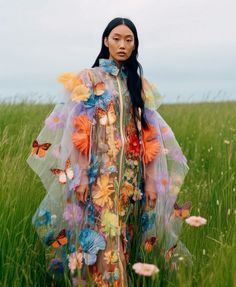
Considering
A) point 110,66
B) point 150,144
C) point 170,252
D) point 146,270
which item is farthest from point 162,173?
point 146,270

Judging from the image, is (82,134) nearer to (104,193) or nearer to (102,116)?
(102,116)

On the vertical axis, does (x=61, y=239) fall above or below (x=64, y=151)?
below

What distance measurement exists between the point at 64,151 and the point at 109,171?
0.30 meters

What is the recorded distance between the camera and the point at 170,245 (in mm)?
3180

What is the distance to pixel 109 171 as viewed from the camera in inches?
109

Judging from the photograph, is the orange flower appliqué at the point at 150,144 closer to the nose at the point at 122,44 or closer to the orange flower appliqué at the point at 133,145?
the orange flower appliqué at the point at 133,145

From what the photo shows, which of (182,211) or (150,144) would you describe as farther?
(182,211)

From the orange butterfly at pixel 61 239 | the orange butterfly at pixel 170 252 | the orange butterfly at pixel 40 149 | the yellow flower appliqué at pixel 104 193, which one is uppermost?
the orange butterfly at pixel 40 149

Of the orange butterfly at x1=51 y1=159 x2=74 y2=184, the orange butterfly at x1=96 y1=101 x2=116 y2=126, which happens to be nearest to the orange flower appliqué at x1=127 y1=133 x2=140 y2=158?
the orange butterfly at x1=96 y1=101 x2=116 y2=126

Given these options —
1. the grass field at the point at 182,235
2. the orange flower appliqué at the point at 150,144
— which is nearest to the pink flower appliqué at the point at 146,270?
the grass field at the point at 182,235

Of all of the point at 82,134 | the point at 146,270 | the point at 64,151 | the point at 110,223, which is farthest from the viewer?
the point at 64,151

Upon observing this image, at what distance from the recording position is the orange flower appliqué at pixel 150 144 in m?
3.02

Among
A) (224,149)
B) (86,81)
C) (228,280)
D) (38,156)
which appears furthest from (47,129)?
(224,149)

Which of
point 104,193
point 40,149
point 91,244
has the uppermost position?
point 40,149
